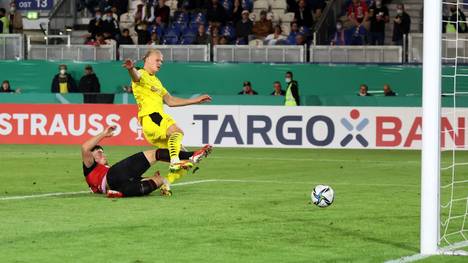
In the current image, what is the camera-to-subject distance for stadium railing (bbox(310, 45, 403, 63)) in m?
32.5

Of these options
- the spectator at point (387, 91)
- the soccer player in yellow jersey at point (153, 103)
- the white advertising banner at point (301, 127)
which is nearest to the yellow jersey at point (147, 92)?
the soccer player in yellow jersey at point (153, 103)

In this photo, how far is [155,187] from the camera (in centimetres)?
1570

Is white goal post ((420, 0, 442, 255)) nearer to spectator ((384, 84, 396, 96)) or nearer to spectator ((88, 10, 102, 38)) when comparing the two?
spectator ((384, 84, 396, 96))

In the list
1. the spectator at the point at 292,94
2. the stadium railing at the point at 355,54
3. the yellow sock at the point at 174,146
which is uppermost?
the stadium railing at the point at 355,54

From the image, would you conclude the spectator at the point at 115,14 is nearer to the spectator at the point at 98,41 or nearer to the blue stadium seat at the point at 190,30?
the spectator at the point at 98,41

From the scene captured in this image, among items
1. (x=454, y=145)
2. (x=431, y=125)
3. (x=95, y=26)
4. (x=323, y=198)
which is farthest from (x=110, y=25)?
(x=431, y=125)

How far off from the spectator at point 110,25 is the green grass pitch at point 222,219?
569 inches

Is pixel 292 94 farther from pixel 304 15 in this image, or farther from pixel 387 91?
pixel 304 15

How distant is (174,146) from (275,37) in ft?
59.7

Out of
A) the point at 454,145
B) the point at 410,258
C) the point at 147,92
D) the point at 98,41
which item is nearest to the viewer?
the point at 410,258

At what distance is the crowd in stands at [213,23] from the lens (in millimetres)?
34719

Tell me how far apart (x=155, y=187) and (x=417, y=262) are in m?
6.49

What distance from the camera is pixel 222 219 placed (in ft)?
42.7

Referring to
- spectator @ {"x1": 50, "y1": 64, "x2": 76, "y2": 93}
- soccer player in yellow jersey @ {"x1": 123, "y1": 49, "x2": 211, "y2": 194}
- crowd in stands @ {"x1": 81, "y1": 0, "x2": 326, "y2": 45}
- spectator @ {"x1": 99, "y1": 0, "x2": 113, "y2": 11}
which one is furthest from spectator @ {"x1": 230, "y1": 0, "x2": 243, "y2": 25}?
soccer player in yellow jersey @ {"x1": 123, "y1": 49, "x2": 211, "y2": 194}
